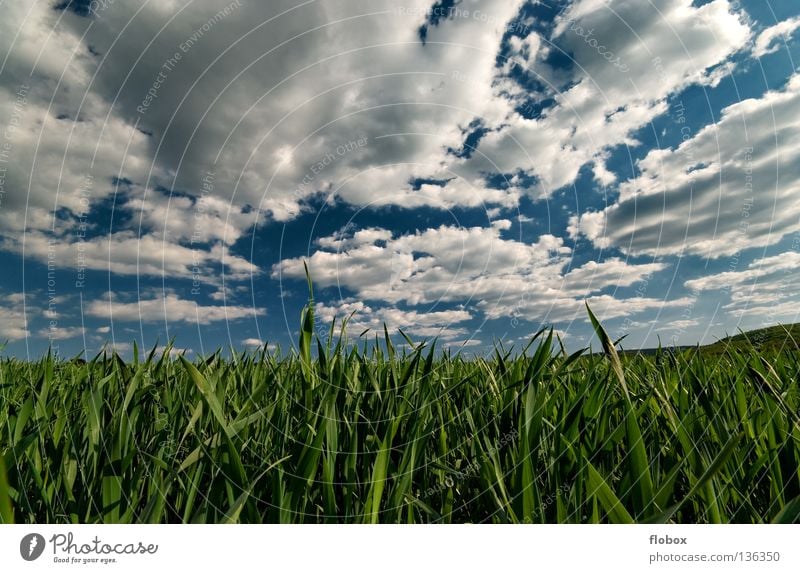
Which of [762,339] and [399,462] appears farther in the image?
[762,339]

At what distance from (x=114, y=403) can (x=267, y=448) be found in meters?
0.89

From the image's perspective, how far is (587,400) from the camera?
1.71m
